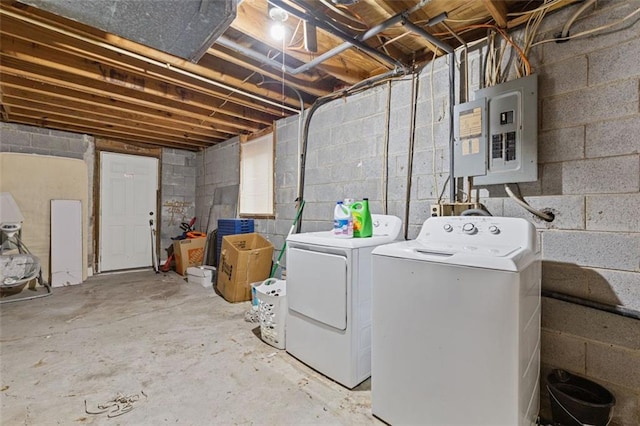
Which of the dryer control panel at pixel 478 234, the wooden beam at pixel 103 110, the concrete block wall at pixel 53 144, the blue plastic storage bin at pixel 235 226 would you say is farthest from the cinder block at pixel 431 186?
the concrete block wall at pixel 53 144

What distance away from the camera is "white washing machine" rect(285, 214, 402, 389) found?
177 centimetres

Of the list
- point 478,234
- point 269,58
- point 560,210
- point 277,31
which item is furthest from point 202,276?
point 560,210

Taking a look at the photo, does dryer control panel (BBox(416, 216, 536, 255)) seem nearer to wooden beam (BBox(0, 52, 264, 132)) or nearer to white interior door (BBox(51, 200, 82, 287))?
wooden beam (BBox(0, 52, 264, 132))

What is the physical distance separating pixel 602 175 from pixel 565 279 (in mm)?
594

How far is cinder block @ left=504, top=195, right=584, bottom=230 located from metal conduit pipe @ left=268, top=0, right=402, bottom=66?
4.56ft

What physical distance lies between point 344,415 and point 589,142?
197cm

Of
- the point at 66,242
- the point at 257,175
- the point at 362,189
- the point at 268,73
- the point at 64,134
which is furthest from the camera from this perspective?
the point at 64,134

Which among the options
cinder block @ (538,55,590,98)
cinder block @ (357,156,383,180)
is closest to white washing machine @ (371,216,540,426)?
cinder block @ (538,55,590,98)

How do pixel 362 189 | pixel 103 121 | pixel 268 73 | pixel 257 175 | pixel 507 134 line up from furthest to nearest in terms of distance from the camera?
pixel 257 175 < pixel 103 121 < pixel 362 189 < pixel 268 73 < pixel 507 134

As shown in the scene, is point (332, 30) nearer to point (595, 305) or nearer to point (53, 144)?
point (595, 305)

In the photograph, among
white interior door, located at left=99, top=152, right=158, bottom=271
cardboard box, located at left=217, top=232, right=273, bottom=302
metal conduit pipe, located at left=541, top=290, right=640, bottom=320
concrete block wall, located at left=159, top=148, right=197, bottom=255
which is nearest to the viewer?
metal conduit pipe, located at left=541, top=290, right=640, bottom=320

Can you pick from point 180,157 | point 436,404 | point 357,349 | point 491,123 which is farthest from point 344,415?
point 180,157

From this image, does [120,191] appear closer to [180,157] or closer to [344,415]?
[180,157]

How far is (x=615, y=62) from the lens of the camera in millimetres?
1521
